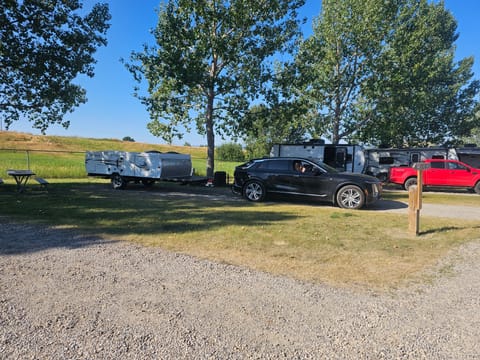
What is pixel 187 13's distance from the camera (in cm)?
1716

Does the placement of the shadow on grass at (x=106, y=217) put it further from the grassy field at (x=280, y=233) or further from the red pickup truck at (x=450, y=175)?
the red pickup truck at (x=450, y=175)

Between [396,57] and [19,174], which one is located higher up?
[396,57]

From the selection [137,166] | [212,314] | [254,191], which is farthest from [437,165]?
[212,314]

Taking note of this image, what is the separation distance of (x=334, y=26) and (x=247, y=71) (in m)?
8.73

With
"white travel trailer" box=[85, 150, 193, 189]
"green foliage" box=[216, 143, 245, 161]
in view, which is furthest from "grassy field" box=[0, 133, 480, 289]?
"green foliage" box=[216, 143, 245, 161]

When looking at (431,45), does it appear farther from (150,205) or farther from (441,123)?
(150,205)

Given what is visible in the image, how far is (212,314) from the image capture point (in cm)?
316

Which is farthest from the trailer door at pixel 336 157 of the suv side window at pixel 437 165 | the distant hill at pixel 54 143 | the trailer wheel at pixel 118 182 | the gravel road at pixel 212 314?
the distant hill at pixel 54 143

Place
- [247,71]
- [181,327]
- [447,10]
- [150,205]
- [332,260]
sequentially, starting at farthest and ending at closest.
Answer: [447,10] → [247,71] → [150,205] → [332,260] → [181,327]

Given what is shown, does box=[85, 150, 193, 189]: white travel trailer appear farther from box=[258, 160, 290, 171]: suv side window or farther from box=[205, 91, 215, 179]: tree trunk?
box=[258, 160, 290, 171]: suv side window

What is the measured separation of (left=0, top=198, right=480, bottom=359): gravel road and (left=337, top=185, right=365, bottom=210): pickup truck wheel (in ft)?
17.8

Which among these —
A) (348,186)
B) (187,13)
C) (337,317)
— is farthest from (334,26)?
(337,317)

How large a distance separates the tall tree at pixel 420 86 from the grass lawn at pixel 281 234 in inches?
648

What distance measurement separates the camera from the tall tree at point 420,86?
22516 mm
